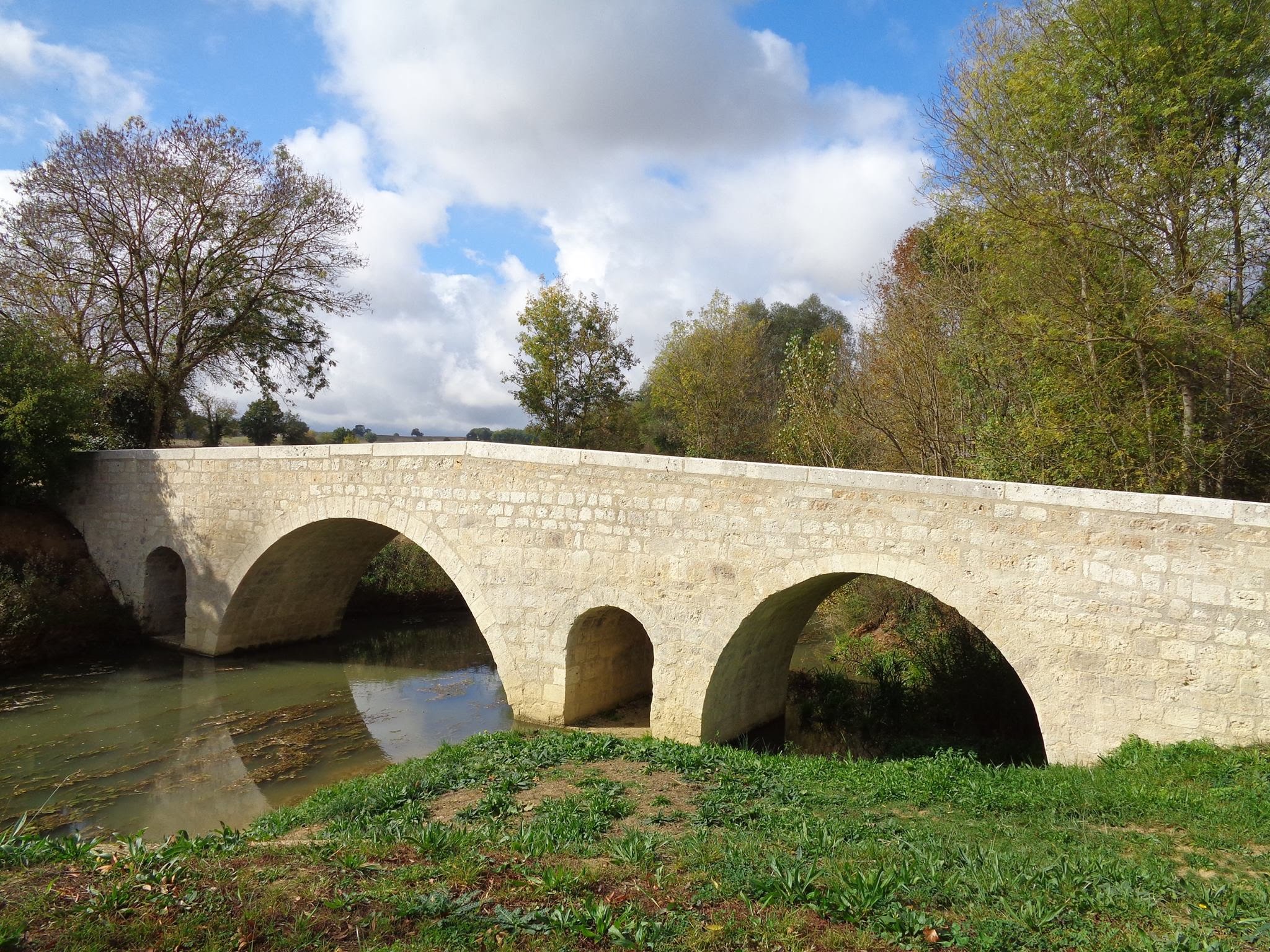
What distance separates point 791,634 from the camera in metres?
10.7

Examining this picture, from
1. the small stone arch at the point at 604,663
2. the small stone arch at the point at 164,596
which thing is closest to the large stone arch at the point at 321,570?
the small stone arch at the point at 604,663

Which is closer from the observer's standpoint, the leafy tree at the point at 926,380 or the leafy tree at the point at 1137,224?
the leafy tree at the point at 1137,224

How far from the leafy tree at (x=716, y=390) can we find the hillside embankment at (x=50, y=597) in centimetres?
1472

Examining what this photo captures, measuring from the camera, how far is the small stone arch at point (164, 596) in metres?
15.4

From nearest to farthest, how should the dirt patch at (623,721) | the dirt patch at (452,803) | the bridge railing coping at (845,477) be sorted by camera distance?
the dirt patch at (452,803) → the bridge railing coping at (845,477) → the dirt patch at (623,721)

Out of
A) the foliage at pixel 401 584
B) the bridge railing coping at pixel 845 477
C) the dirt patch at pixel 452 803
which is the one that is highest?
the bridge railing coping at pixel 845 477

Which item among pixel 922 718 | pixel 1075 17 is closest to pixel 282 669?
pixel 922 718

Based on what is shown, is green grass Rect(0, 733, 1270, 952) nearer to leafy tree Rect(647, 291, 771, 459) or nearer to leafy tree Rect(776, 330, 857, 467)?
leafy tree Rect(776, 330, 857, 467)

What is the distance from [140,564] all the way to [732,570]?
12419 millimetres

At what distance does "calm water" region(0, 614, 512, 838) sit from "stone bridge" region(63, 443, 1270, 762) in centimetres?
133

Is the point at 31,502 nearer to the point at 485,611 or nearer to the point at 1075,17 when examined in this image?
the point at 485,611

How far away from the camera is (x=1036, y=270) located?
9.57 meters

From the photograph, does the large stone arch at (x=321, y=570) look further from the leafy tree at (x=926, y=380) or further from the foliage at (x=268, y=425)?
the foliage at (x=268, y=425)

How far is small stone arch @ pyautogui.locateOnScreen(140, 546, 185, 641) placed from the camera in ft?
50.4
